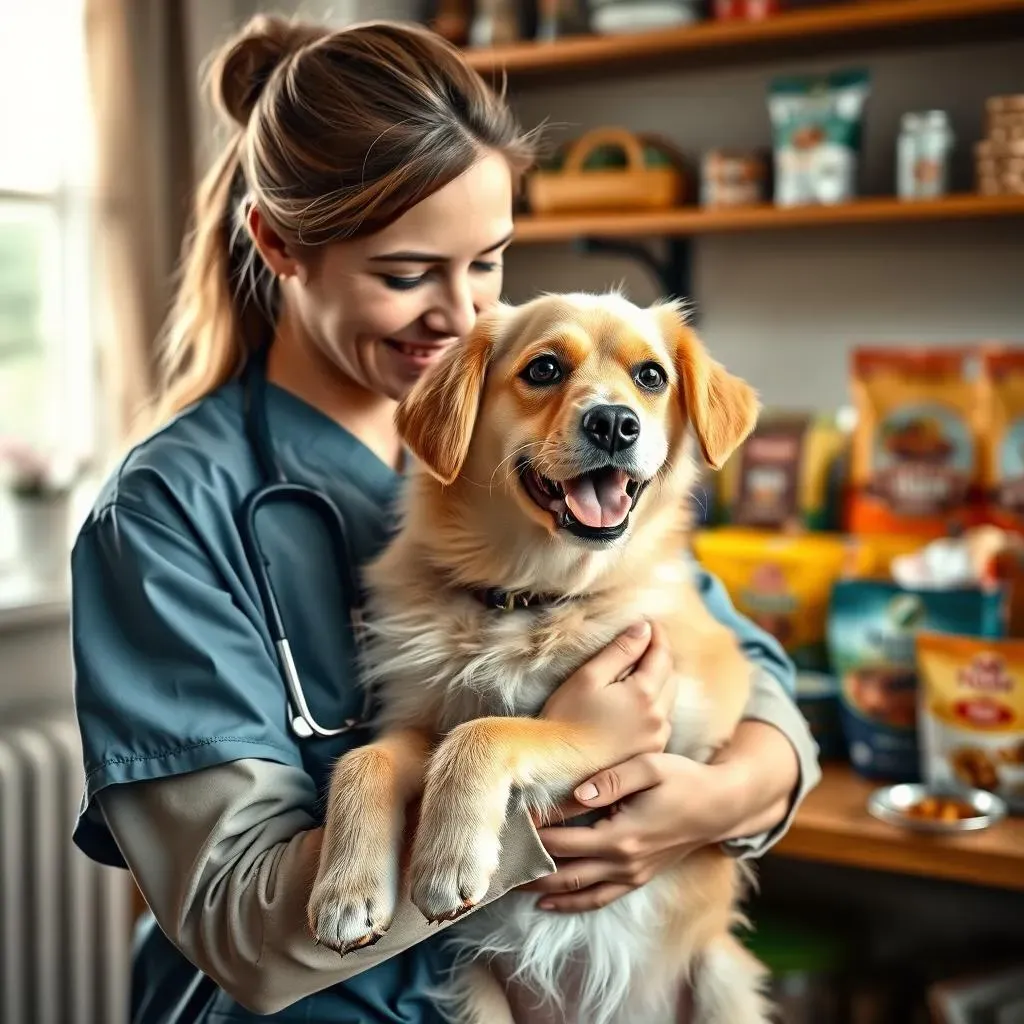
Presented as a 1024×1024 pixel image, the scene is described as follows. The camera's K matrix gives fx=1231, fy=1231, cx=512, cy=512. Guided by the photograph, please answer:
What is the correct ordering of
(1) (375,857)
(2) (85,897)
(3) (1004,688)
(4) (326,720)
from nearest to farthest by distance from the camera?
(1) (375,857)
(4) (326,720)
(3) (1004,688)
(2) (85,897)

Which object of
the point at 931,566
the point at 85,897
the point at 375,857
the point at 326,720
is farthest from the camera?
the point at 85,897

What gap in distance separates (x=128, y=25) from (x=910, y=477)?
1.76 metres

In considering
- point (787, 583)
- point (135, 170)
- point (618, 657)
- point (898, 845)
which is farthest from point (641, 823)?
point (135, 170)

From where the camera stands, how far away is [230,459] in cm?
130

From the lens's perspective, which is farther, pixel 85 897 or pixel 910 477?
pixel 85 897

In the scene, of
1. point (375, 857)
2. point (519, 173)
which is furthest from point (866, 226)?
point (375, 857)

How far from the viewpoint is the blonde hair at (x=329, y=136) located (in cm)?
125

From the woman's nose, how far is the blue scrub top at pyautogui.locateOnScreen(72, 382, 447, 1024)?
0.18 metres

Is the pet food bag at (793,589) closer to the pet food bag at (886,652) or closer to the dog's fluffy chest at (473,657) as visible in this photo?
the pet food bag at (886,652)

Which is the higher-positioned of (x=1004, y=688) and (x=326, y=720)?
(x=326, y=720)

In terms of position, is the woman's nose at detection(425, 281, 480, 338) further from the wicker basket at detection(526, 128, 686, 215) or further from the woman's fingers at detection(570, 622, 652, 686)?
the wicker basket at detection(526, 128, 686, 215)

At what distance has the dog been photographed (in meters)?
1.18

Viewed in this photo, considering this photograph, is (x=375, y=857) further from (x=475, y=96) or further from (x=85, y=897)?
(x=85, y=897)

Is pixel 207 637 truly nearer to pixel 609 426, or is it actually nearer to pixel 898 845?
pixel 609 426
